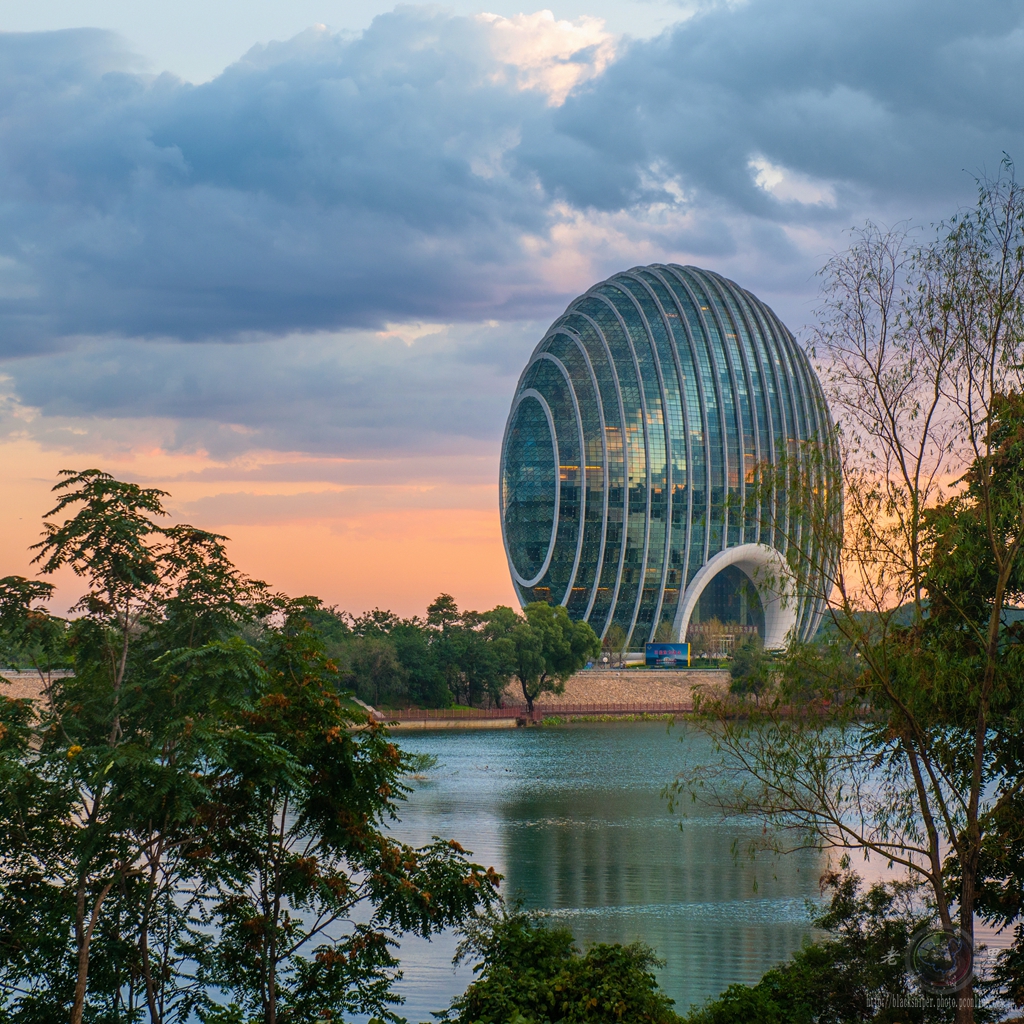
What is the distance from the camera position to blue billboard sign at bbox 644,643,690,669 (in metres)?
87.9

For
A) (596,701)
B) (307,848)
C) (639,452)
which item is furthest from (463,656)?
(307,848)

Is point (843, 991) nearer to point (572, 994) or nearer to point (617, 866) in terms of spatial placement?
point (572, 994)

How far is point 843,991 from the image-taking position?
11711mm

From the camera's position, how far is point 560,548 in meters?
94.9

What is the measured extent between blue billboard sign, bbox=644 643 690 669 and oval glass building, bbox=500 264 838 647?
5.44 meters

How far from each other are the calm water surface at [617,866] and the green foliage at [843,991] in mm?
2039

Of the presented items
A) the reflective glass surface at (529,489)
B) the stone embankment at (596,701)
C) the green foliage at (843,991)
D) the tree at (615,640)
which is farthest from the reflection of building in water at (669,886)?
the reflective glass surface at (529,489)

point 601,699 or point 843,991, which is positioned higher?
point 843,991

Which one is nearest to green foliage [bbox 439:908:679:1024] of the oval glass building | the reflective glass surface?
the oval glass building

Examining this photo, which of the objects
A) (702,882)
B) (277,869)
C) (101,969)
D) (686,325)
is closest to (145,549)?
(277,869)

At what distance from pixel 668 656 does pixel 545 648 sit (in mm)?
20353

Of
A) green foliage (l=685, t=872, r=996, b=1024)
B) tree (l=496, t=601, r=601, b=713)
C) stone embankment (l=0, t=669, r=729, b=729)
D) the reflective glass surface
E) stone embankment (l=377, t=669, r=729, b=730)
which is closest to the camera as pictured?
green foliage (l=685, t=872, r=996, b=1024)

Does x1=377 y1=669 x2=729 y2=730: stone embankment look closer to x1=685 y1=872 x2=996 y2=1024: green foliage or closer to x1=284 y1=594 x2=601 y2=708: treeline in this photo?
x1=284 y1=594 x2=601 y2=708: treeline

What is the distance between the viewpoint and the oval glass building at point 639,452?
A: 9300 cm
